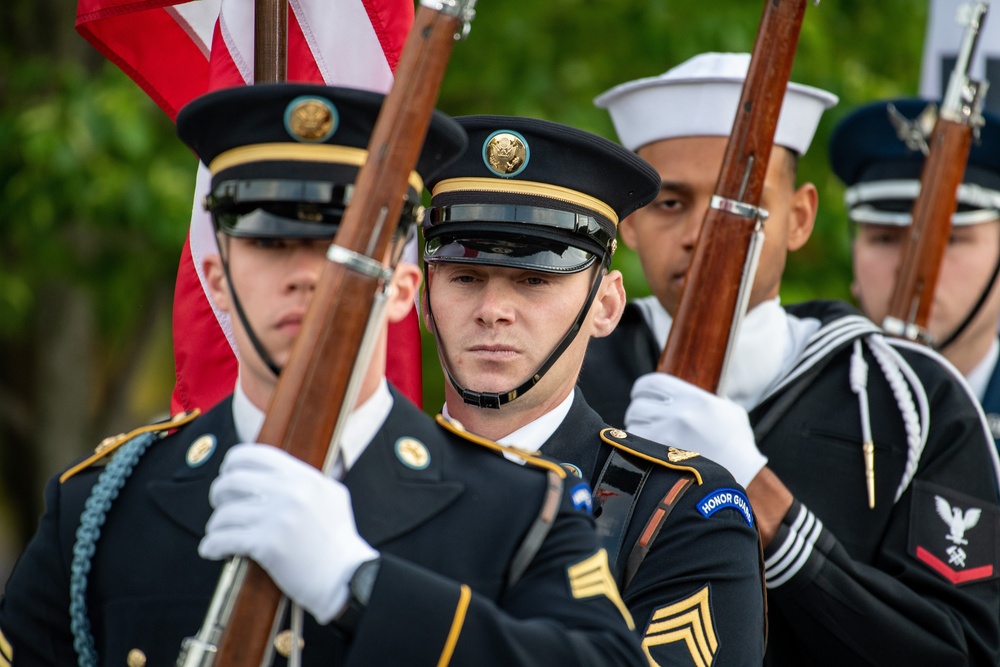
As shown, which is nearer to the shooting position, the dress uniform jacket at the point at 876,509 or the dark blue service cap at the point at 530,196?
the dark blue service cap at the point at 530,196

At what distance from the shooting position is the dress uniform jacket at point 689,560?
9.99ft

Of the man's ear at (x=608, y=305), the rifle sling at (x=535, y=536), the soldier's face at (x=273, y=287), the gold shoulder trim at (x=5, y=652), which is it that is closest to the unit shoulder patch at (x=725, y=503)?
the man's ear at (x=608, y=305)

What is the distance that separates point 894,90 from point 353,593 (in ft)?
22.4

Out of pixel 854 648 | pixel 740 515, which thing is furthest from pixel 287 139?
pixel 854 648

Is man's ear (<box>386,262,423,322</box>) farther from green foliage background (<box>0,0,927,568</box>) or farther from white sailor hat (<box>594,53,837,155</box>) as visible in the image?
→ green foliage background (<box>0,0,927,568</box>)

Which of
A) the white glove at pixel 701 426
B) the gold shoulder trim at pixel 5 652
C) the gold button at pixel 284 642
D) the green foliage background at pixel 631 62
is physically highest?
the green foliage background at pixel 631 62

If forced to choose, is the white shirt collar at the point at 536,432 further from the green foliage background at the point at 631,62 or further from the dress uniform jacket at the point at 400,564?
the green foliage background at the point at 631,62

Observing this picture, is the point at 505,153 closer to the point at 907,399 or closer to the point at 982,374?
the point at 907,399

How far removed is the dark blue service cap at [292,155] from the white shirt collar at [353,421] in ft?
0.95

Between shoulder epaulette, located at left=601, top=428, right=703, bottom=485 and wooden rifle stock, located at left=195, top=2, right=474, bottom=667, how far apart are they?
126cm

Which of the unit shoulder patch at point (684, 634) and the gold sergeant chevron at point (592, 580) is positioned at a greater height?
the gold sergeant chevron at point (592, 580)

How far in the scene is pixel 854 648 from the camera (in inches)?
154

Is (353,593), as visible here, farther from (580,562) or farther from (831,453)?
→ (831,453)

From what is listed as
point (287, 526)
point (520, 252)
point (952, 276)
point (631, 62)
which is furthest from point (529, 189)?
point (631, 62)
